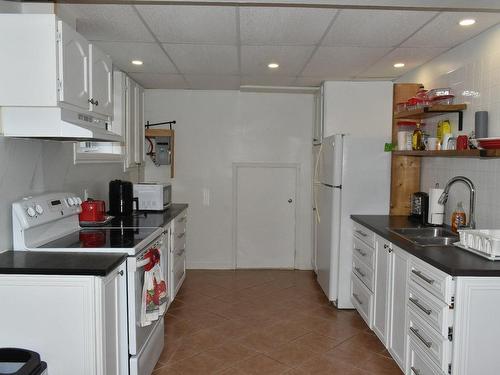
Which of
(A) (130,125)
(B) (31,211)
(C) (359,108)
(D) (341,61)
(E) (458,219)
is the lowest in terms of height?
(E) (458,219)

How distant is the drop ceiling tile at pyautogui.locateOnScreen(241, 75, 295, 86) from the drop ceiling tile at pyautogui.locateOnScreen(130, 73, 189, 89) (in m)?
0.73

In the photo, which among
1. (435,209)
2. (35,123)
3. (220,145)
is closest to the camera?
(35,123)

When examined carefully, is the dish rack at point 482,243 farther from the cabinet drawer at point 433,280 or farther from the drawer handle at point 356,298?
the drawer handle at point 356,298

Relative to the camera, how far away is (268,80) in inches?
186

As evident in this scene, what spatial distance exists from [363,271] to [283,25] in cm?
214

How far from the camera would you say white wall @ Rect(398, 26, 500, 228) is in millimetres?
2855

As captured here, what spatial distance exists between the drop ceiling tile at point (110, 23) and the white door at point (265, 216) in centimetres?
263

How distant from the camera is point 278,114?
17.8 ft

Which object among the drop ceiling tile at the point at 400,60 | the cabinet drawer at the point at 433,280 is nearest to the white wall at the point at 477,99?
the drop ceiling tile at the point at 400,60

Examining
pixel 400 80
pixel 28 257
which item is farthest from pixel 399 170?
pixel 28 257

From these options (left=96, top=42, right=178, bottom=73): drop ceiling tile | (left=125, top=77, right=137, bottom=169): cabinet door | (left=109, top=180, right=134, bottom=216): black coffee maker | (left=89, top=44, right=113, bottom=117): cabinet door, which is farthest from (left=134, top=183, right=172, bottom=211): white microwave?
(left=89, top=44, right=113, bottom=117): cabinet door

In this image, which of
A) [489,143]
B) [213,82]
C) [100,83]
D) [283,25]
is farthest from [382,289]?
[213,82]

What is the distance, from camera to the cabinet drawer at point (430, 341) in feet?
7.01

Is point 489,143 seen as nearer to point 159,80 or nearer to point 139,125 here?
point 159,80
